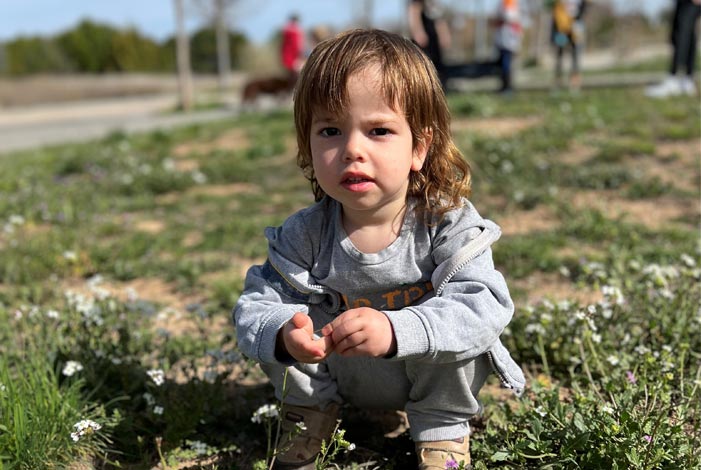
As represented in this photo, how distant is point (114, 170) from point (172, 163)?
595mm

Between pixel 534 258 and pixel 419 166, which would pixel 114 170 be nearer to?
pixel 534 258

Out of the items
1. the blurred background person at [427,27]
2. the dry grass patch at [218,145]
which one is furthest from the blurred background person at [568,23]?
the dry grass patch at [218,145]

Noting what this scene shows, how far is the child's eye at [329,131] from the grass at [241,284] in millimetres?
946

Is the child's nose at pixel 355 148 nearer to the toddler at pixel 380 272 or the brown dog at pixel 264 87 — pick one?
the toddler at pixel 380 272

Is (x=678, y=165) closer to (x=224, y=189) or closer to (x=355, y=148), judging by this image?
(x=224, y=189)

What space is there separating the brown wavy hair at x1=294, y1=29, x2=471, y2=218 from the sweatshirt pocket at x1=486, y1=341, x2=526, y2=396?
422 mm

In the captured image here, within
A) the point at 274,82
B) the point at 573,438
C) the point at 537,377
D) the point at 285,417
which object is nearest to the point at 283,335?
the point at 285,417

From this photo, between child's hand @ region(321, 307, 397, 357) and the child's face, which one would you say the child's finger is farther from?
the child's face

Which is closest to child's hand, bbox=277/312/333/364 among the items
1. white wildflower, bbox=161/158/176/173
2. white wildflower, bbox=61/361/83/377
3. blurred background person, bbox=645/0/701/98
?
white wildflower, bbox=61/361/83/377

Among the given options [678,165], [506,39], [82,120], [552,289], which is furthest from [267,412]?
[82,120]

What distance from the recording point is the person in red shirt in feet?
48.0

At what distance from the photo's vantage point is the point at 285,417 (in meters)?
2.22

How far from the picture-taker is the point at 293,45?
14.8 meters

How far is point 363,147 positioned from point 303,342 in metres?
0.54
